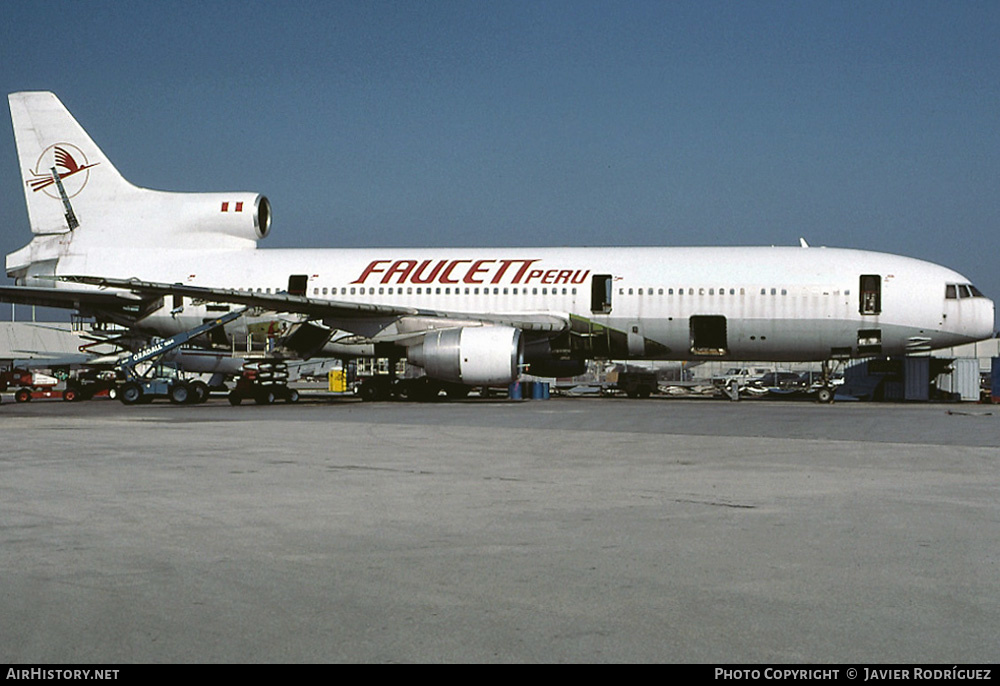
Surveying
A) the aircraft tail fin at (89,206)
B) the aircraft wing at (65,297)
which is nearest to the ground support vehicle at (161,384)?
the aircraft wing at (65,297)

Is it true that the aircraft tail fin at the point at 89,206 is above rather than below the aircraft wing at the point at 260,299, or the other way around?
above

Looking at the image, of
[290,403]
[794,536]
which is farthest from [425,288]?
[794,536]

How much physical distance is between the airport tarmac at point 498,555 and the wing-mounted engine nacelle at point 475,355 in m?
11.9

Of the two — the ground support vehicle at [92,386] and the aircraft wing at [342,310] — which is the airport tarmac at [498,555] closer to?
the aircraft wing at [342,310]

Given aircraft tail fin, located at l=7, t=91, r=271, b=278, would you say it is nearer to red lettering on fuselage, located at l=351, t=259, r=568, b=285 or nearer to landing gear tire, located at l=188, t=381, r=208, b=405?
red lettering on fuselage, located at l=351, t=259, r=568, b=285

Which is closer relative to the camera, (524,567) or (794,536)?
(524,567)

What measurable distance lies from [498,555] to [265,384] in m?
21.8

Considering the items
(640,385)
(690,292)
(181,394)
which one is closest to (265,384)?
(181,394)

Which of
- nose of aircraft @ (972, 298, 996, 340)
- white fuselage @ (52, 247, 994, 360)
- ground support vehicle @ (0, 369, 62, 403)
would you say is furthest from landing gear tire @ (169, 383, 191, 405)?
nose of aircraft @ (972, 298, 996, 340)

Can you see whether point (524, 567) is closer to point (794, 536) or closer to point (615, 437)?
point (794, 536)

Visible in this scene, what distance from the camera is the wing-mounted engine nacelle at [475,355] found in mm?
24531

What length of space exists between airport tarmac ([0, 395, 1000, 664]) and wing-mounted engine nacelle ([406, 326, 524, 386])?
11863mm

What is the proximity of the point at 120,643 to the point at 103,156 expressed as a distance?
103 feet

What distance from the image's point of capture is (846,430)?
53.4 ft
